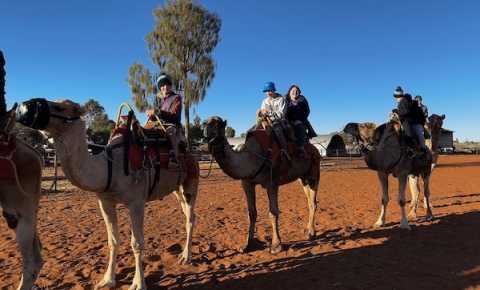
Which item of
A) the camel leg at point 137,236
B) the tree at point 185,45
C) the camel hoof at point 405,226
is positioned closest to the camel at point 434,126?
the camel hoof at point 405,226

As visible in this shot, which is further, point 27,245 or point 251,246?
point 251,246

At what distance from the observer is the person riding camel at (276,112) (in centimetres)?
684

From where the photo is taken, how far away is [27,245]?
408 centimetres

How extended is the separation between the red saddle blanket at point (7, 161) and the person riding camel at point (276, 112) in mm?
4131

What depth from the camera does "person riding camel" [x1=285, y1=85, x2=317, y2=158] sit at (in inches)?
289

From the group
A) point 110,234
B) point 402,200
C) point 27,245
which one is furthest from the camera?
point 402,200

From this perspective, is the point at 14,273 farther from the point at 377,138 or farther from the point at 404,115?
the point at 404,115

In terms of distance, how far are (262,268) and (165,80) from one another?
125 inches

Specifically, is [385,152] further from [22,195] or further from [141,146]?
[22,195]

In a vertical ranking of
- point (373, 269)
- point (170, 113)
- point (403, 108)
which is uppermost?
point (403, 108)

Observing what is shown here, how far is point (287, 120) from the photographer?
24.0ft

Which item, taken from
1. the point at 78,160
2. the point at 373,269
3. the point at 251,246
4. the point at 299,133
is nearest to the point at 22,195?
the point at 78,160

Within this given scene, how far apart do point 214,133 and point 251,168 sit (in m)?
1.00

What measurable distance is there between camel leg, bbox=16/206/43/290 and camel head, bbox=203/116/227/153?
8.08 feet
